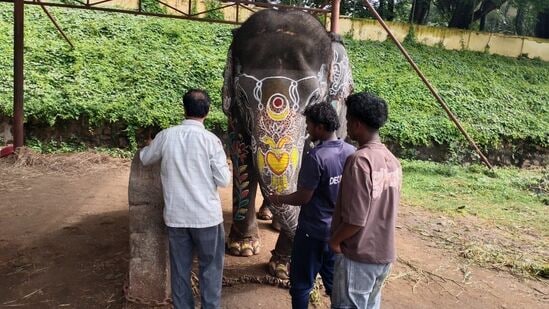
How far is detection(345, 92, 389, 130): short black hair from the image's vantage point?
2416 millimetres

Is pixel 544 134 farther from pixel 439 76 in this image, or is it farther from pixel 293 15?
pixel 293 15

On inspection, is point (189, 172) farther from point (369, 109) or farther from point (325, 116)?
point (369, 109)

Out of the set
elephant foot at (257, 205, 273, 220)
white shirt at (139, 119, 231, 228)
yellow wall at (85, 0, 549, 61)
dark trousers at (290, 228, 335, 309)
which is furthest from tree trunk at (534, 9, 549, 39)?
white shirt at (139, 119, 231, 228)

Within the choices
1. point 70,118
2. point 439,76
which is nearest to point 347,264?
point 70,118

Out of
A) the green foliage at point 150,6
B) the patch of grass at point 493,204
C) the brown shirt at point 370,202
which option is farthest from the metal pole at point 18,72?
the green foliage at point 150,6

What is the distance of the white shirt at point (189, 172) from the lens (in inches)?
116

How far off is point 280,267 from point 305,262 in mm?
1183

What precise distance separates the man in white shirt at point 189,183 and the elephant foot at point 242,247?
62.1 inches

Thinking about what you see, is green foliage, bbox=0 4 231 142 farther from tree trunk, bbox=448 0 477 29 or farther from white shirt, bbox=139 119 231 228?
tree trunk, bbox=448 0 477 29

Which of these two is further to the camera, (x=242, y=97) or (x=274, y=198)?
(x=242, y=97)

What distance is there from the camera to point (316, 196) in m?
3.00

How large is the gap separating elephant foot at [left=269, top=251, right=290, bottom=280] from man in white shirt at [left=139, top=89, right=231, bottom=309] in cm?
118

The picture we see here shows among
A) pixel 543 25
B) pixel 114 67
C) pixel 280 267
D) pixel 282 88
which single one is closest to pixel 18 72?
pixel 114 67

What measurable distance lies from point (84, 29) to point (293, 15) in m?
10.8
